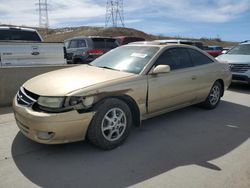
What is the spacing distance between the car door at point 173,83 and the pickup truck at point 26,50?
397 cm

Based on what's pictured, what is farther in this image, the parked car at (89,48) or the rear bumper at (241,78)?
the parked car at (89,48)

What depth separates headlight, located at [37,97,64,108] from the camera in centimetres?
373

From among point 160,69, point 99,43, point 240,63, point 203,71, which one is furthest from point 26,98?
point 99,43

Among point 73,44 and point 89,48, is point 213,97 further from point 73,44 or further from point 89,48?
point 73,44

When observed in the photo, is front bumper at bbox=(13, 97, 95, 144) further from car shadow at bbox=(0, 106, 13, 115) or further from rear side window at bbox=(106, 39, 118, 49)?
rear side window at bbox=(106, 39, 118, 49)

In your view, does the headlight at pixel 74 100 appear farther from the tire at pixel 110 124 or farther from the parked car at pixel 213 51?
the parked car at pixel 213 51

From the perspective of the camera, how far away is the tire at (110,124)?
3.97 m

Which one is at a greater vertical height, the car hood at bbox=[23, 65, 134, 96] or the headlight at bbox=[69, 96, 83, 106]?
the car hood at bbox=[23, 65, 134, 96]

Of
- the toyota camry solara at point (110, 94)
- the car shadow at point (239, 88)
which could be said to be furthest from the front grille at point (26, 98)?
the car shadow at point (239, 88)

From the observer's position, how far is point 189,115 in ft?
20.0

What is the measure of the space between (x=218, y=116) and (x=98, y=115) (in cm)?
323

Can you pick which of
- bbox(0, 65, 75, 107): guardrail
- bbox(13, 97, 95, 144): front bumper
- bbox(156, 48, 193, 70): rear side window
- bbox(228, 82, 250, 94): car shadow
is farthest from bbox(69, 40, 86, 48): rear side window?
bbox(13, 97, 95, 144): front bumper

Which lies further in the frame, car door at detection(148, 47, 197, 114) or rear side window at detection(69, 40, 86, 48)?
rear side window at detection(69, 40, 86, 48)

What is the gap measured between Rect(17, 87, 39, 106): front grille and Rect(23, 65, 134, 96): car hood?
62mm
